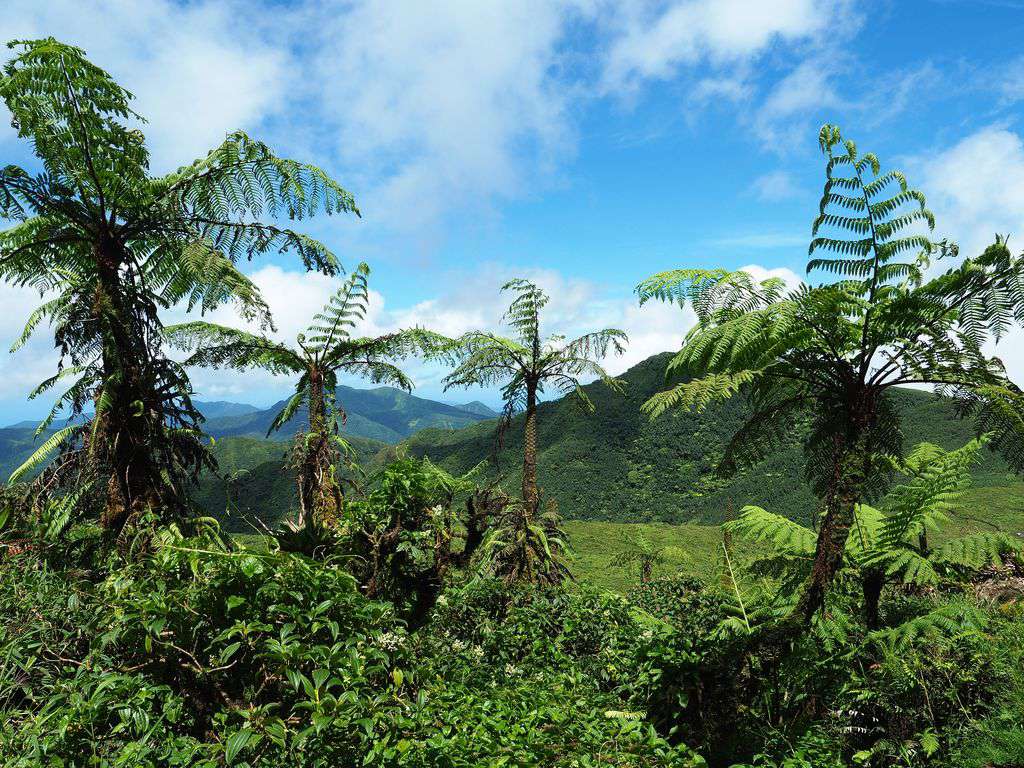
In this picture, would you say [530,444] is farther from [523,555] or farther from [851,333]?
[851,333]

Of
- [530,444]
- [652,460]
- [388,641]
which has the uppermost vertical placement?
[530,444]

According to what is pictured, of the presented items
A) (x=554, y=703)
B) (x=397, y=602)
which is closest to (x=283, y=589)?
(x=397, y=602)

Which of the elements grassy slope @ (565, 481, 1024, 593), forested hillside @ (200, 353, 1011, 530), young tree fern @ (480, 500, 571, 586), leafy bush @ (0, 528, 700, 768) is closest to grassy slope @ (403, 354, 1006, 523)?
forested hillside @ (200, 353, 1011, 530)

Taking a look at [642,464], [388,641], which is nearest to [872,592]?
[388,641]

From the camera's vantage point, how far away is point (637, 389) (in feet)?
172

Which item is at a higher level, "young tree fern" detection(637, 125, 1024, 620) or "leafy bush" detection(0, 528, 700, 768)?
"young tree fern" detection(637, 125, 1024, 620)

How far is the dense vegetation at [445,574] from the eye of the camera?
3152 millimetres

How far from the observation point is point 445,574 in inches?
197

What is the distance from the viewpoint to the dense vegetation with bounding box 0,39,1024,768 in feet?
10.3

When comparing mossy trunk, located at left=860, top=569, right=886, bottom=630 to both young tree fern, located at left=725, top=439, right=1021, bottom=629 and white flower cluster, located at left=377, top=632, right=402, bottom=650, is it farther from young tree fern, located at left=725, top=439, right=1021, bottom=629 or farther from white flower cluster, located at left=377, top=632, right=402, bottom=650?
white flower cluster, located at left=377, top=632, right=402, bottom=650

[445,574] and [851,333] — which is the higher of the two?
[851,333]

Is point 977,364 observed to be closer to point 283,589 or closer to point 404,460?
point 404,460

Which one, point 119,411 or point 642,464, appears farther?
point 642,464

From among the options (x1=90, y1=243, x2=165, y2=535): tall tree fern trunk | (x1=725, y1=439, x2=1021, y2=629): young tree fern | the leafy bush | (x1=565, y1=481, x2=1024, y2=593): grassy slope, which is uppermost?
(x1=90, y1=243, x2=165, y2=535): tall tree fern trunk
